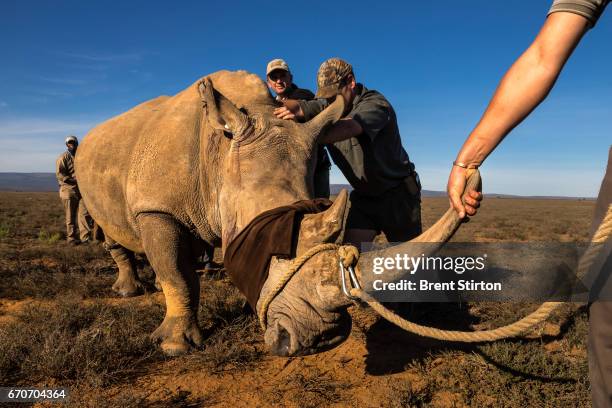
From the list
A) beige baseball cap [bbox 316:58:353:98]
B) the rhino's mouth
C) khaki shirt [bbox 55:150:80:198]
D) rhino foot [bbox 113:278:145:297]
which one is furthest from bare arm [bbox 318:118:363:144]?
khaki shirt [bbox 55:150:80:198]

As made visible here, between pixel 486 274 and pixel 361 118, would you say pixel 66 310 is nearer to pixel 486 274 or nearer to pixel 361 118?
pixel 361 118

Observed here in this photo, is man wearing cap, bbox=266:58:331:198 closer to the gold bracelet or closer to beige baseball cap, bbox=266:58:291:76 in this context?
beige baseball cap, bbox=266:58:291:76

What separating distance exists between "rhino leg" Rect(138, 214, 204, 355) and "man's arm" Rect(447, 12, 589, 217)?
296 cm

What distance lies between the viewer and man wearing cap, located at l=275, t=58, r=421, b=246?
363cm

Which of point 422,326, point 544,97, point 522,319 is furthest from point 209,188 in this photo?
point 544,97

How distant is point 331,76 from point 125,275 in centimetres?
423

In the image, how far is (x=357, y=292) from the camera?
1950 millimetres

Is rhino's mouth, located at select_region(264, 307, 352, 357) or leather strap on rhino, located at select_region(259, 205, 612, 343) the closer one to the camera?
leather strap on rhino, located at select_region(259, 205, 612, 343)

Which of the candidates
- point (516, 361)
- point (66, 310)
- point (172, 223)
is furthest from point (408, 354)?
point (66, 310)

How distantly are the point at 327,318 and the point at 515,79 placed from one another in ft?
4.53

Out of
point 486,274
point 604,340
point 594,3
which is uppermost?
point 594,3

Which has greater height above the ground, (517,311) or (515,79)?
(515,79)

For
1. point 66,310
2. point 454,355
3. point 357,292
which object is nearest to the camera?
point 357,292

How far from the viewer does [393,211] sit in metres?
4.64
